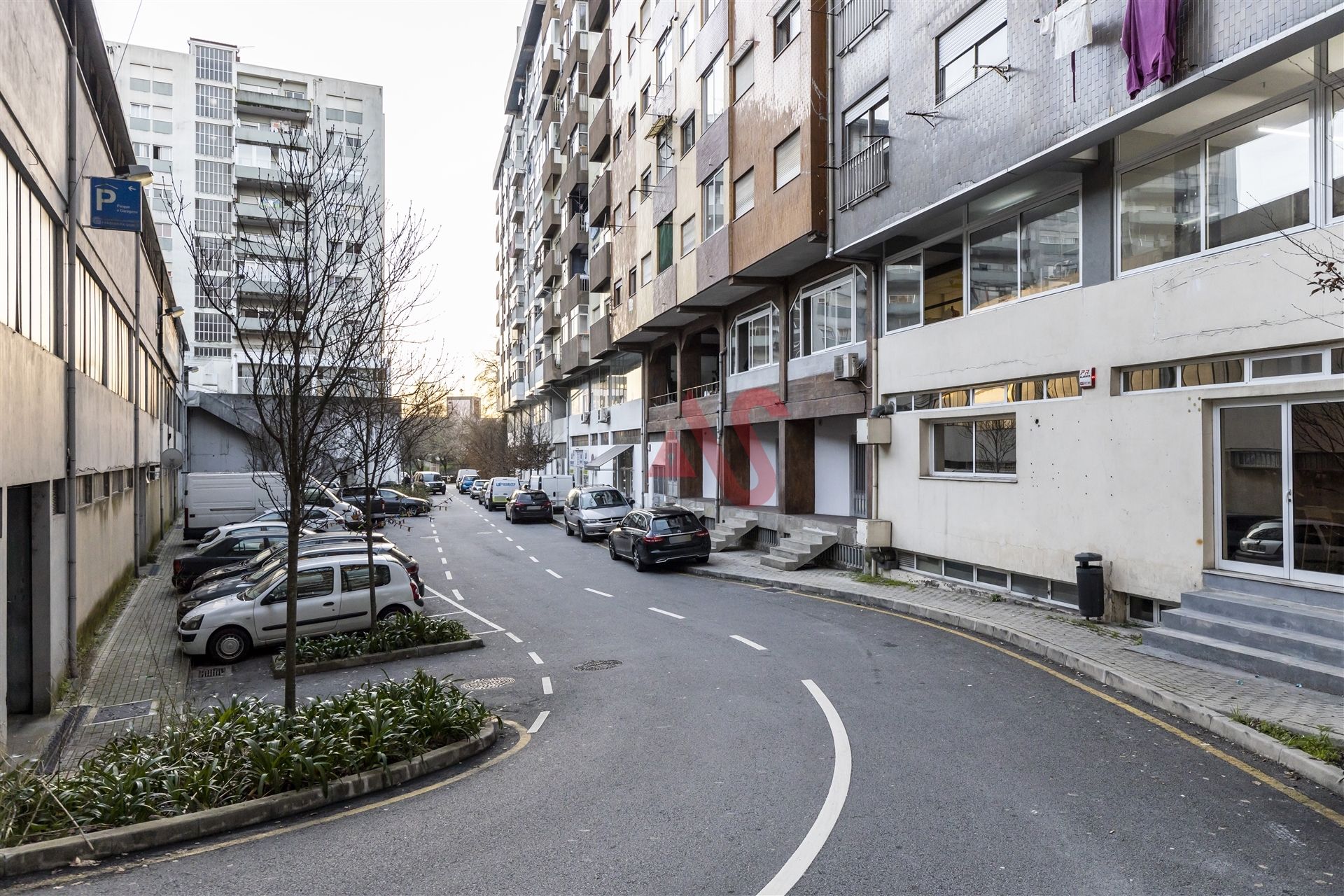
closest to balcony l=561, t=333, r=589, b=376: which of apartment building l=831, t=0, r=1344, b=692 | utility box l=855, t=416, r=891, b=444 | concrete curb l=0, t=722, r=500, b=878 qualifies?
apartment building l=831, t=0, r=1344, b=692

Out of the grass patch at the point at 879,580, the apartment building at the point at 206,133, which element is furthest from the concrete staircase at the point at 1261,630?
the apartment building at the point at 206,133

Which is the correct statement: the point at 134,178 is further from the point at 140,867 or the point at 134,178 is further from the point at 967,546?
the point at 967,546

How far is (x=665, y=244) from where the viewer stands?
28719mm

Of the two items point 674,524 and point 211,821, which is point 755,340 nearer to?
point 674,524

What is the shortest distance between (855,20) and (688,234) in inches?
377

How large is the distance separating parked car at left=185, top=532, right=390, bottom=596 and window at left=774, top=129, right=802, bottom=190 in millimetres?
12793

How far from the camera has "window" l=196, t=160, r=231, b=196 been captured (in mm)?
62562

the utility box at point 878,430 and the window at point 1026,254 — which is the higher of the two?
the window at point 1026,254

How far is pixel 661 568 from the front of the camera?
71.3 ft

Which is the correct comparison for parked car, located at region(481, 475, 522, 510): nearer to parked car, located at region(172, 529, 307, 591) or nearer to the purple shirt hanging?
parked car, located at region(172, 529, 307, 591)

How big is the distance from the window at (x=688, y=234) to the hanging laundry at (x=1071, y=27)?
14.9m

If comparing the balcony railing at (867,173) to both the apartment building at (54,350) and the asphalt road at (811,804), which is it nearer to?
the asphalt road at (811,804)

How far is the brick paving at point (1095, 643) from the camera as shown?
25.6 feet

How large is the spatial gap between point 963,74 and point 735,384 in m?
12.9
